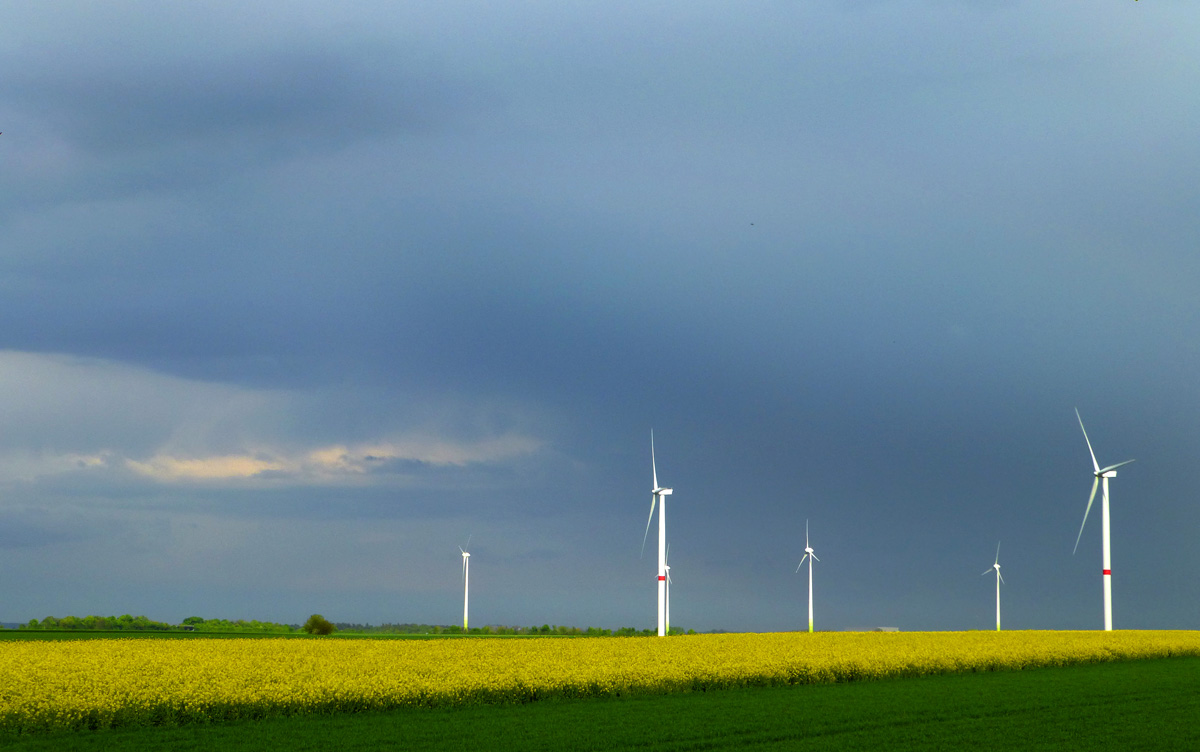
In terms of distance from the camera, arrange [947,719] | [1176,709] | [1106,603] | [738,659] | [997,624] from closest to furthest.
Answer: [947,719], [1176,709], [738,659], [1106,603], [997,624]

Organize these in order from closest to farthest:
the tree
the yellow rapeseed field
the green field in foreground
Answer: the green field in foreground
the yellow rapeseed field
the tree

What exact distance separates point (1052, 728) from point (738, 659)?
1221cm

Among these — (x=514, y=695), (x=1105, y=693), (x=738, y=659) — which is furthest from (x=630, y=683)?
(x=1105, y=693)

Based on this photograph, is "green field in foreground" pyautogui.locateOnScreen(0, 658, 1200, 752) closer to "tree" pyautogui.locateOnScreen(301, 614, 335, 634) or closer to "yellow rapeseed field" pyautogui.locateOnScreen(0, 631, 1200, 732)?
"yellow rapeseed field" pyautogui.locateOnScreen(0, 631, 1200, 732)

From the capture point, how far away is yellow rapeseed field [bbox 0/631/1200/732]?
2153 centimetres

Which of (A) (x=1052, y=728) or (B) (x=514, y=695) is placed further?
(B) (x=514, y=695)

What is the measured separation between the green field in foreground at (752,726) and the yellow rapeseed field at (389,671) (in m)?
0.80

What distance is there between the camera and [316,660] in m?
28.2

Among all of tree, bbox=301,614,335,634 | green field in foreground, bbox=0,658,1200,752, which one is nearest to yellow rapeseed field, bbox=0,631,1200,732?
green field in foreground, bbox=0,658,1200,752

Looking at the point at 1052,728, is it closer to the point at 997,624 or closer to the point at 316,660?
the point at 316,660

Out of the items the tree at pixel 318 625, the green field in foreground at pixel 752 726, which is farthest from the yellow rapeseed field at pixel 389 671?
the tree at pixel 318 625

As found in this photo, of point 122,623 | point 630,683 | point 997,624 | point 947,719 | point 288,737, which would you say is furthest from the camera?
point 997,624

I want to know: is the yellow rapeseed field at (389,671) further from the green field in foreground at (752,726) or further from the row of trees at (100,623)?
the row of trees at (100,623)

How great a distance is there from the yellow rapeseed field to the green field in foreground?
80 centimetres
